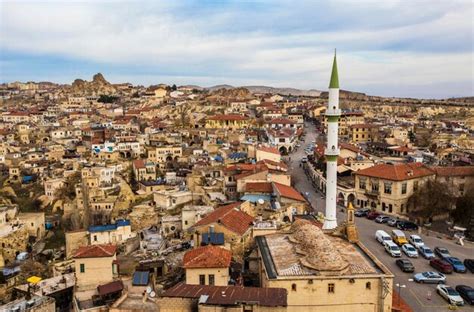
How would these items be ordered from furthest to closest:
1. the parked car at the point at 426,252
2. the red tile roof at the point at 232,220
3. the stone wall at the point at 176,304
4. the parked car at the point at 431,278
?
1. the parked car at the point at 426,252
2. the red tile roof at the point at 232,220
3. the parked car at the point at 431,278
4. the stone wall at the point at 176,304

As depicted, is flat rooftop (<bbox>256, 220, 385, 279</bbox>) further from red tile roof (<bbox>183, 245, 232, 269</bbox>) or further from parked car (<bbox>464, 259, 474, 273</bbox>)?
parked car (<bbox>464, 259, 474, 273</bbox>)

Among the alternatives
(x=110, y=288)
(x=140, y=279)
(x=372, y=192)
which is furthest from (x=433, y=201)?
(x=110, y=288)

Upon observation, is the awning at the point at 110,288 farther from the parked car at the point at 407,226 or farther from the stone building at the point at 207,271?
the parked car at the point at 407,226

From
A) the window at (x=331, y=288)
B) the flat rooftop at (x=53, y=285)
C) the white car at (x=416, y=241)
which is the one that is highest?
the window at (x=331, y=288)

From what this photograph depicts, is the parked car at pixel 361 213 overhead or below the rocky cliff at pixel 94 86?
below

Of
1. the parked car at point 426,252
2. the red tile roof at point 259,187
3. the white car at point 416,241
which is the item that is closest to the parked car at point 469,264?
the parked car at point 426,252

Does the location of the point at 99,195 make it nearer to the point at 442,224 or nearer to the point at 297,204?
the point at 297,204

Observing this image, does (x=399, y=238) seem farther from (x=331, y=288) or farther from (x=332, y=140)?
(x=331, y=288)
